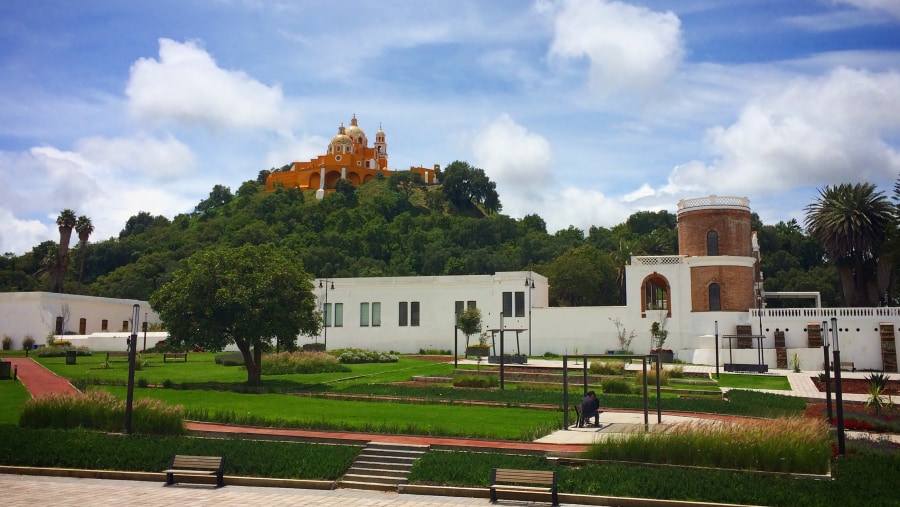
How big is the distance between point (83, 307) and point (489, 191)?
66.0 meters

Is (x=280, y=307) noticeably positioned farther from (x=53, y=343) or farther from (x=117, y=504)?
(x=53, y=343)

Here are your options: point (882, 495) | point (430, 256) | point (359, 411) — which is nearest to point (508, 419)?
point (359, 411)

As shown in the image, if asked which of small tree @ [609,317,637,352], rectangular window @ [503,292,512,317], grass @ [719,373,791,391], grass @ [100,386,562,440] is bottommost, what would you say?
grass @ [100,386,562,440]

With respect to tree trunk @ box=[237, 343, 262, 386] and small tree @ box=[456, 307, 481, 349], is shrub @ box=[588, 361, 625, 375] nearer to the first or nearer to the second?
small tree @ box=[456, 307, 481, 349]

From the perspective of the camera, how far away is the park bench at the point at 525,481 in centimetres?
1415

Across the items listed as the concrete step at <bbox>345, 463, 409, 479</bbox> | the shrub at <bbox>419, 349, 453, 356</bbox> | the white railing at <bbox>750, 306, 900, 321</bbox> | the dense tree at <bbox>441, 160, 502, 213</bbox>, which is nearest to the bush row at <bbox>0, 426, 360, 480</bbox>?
the concrete step at <bbox>345, 463, 409, 479</bbox>

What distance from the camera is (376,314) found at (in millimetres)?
57750

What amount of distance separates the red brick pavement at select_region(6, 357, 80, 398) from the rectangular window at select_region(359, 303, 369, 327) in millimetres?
23557

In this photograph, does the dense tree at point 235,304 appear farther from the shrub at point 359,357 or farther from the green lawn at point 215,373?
the shrub at point 359,357

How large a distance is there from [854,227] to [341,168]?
3301 inches

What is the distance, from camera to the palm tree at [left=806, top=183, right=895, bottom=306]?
50656mm

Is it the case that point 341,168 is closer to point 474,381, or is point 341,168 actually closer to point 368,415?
point 474,381

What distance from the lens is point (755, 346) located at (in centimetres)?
4641

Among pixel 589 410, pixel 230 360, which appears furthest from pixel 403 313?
pixel 589 410
